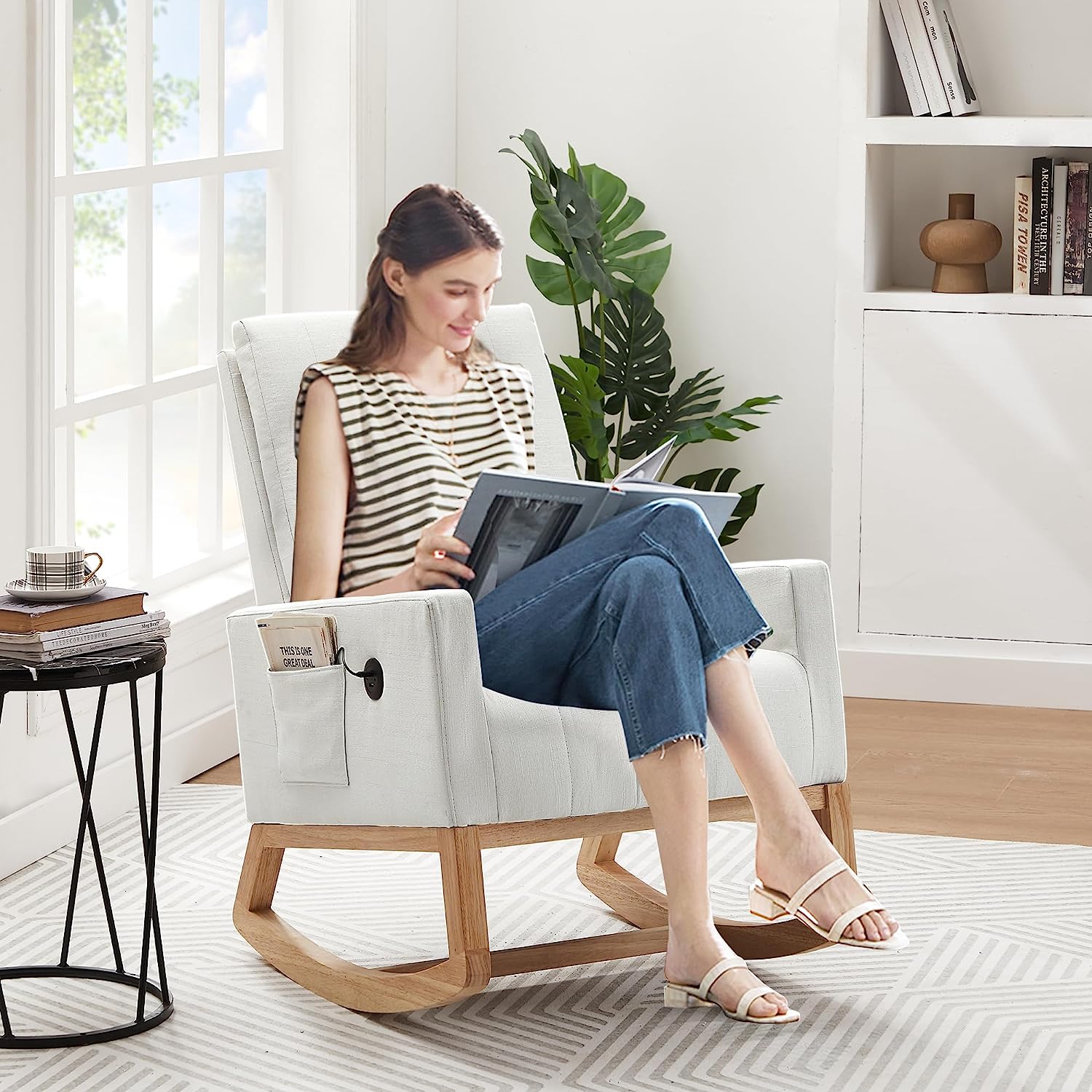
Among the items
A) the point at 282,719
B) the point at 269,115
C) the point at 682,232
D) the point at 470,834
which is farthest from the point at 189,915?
the point at 682,232

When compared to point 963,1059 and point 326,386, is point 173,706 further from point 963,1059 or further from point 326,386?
point 963,1059

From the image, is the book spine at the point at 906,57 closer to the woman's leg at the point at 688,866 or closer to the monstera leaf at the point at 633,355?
the monstera leaf at the point at 633,355

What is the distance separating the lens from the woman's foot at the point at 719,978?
2061 millimetres

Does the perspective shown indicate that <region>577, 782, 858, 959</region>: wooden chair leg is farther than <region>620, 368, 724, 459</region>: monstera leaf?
No

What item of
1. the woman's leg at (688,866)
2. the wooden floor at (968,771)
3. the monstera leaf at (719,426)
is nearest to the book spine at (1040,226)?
the monstera leaf at (719,426)

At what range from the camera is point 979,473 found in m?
3.74

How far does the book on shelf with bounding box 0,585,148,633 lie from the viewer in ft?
6.41

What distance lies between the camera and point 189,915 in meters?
2.51

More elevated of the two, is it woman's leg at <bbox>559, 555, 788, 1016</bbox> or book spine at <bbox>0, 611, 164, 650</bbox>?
book spine at <bbox>0, 611, 164, 650</bbox>

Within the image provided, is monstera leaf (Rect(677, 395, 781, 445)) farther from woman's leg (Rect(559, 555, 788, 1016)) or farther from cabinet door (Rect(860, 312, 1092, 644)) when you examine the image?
woman's leg (Rect(559, 555, 788, 1016))

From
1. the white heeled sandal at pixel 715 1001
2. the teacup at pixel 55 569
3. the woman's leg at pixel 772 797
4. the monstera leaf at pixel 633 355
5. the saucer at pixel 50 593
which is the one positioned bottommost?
the white heeled sandal at pixel 715 1001

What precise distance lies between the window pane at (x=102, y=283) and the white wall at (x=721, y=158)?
929 mm

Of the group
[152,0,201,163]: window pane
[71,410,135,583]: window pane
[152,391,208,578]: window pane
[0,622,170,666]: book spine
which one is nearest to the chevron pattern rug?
[0,622,170,666]: book spine

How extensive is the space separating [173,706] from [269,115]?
51.8 inches
